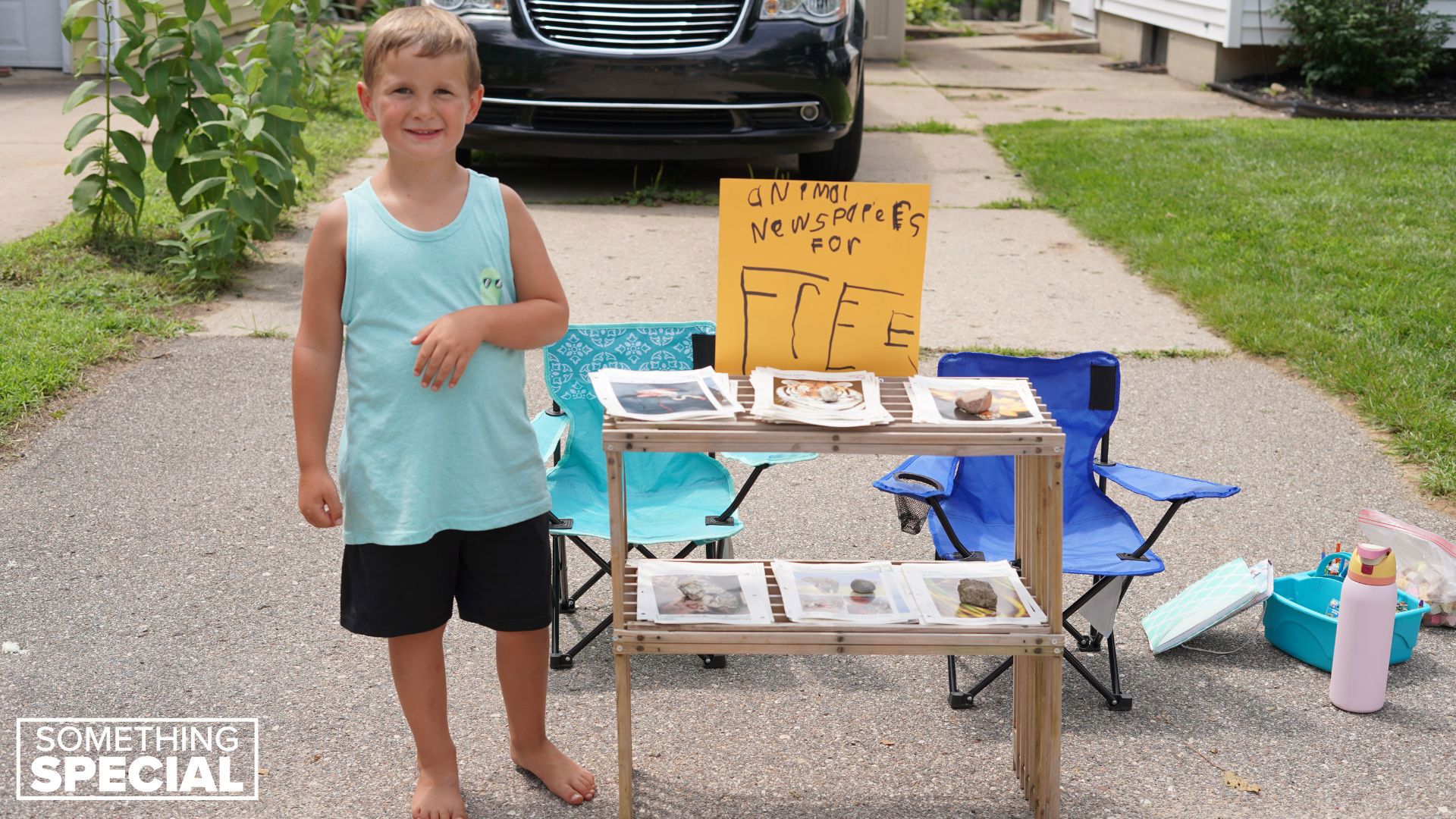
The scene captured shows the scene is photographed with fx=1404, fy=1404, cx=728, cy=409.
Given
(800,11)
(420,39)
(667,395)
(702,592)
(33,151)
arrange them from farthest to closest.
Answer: (33,151) < (800,11) < (702,592) < (667,395) < (420,39)

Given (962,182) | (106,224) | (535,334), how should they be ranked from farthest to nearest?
(962,182)
(106,224)
(535,334)

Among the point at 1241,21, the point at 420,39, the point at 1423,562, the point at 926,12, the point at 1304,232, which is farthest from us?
the point at 926,12

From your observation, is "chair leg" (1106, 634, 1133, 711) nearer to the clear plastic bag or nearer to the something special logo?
the clear plastic bag

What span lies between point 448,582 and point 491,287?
0.60 m

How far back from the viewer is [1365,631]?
128 inches

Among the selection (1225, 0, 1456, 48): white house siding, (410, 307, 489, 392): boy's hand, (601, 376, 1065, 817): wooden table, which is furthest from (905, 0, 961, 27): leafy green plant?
(410, 307, 489, 392): boy's hand

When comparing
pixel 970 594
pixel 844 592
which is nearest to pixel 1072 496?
pixel 970 594

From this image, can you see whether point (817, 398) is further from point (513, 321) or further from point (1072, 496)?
point (1072, 496)

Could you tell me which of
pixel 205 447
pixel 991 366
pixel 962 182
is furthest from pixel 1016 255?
pixel 205 447

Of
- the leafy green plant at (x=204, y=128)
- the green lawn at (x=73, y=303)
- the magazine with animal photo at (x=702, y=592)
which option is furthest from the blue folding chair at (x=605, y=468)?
the leafy green plant at (x=204, y=128)

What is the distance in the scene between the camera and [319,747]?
10.2 ft

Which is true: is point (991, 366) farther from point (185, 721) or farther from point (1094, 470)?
point (185, 721)

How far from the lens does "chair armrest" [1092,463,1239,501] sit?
3324 mm

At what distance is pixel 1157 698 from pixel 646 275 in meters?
3.91
